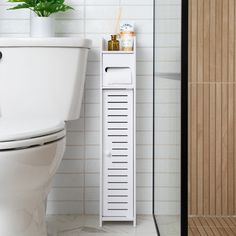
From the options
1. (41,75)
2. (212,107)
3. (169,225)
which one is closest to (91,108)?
(41,75)

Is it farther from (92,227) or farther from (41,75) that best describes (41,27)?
(92,227)

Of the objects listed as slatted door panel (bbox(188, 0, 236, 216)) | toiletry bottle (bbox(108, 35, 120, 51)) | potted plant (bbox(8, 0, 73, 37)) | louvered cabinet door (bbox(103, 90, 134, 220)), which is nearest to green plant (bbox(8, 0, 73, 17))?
potted plant (bbox(8, 0, 73, 37))

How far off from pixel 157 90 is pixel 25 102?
592 mm

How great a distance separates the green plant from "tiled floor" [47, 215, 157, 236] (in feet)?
3.20

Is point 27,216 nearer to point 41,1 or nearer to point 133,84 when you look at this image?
point 133,84

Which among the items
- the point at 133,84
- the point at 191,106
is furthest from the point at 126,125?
the point at 191,106

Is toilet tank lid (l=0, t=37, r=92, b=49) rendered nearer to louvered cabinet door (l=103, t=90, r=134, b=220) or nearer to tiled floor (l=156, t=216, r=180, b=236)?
louvered cabinet door (l=103, t=90, r=134, b=220)

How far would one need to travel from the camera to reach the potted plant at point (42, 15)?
2.28m

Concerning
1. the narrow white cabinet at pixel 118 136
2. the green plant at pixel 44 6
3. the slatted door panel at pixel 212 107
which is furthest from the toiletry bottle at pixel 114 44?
the slatted door panel at pixel 212 107

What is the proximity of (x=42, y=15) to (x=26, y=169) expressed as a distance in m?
1.05

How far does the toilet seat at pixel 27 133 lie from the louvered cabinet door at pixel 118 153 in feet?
1.88

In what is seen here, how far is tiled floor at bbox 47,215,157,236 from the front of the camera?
221 cm

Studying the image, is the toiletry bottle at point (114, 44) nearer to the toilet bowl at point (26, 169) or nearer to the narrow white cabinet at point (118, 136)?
the narrow white cabinet at point (118, 136)

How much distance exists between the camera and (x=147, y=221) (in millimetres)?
2385
